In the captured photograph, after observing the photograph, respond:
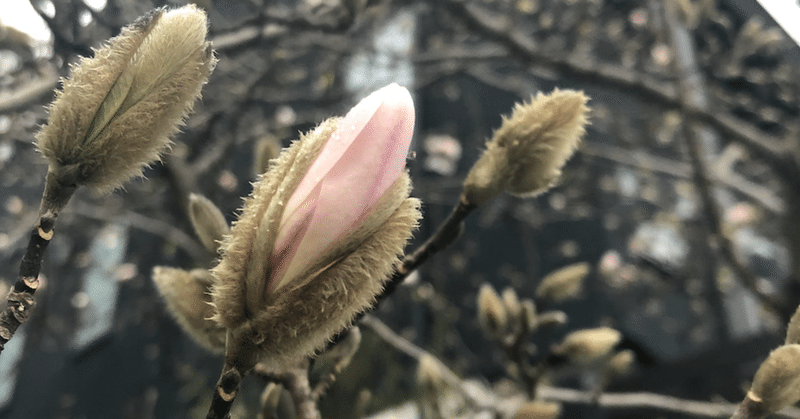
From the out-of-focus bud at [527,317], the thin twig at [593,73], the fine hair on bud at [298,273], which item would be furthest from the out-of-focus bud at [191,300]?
the thin twig at [593,73]

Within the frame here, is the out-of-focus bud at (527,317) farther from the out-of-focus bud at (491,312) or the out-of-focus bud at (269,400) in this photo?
the out-of-focus bud at (269,400)

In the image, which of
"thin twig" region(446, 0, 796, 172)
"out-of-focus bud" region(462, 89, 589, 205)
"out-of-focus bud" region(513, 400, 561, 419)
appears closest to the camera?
"out-of-focus bud" region(462, 89, 589, 205)

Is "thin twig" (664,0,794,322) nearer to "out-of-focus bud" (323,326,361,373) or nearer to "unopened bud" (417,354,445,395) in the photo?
"unopened bud" (417,354,445,395)

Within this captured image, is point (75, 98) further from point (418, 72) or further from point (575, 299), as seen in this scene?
point (575, 299)

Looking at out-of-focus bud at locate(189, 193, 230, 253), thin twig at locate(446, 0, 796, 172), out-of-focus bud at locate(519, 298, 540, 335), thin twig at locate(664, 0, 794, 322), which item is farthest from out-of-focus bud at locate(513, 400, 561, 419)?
thin twig at locate(446, 0, 796, 172)

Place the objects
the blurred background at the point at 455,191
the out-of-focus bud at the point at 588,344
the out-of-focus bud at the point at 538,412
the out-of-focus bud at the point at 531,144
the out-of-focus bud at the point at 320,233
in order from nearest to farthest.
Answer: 1. the out-of-focus bud at the point at 320,233
2. the out-of-focus bud at the point at 531,144
3. the out-of-focus bud at the point at 538,412
4. the out-of-focus bud at the point at 588,344
5. the blurred background at the point at 455,191

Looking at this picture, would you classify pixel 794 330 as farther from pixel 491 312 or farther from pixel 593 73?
pixel 593 73

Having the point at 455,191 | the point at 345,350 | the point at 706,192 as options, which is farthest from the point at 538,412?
the point at 455,191
